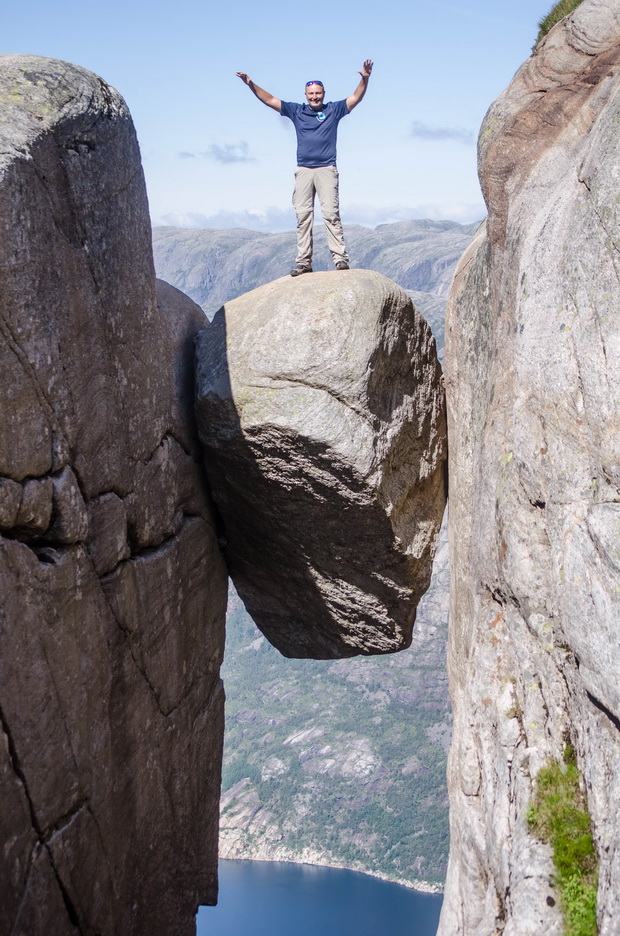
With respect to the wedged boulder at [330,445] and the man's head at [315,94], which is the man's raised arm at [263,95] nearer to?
the man's head at [315,94]

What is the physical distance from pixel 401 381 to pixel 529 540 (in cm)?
452

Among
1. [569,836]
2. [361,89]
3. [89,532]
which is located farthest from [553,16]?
[569,836]

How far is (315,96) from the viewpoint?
1409 cm

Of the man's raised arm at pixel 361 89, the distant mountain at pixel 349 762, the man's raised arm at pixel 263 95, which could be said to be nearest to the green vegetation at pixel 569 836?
the man's raised arm at pixel 361 89

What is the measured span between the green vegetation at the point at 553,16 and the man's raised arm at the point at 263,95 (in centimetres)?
433

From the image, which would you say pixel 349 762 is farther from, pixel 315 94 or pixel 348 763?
→ pixel 315 94

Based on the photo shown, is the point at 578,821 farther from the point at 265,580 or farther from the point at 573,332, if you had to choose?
the point at 265,580

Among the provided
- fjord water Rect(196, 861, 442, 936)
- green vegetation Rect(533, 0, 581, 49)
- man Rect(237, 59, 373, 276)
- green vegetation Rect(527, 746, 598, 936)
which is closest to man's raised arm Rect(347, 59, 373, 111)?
man Rect(237, 59, 373, 276)

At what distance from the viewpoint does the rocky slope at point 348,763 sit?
12269 centimetres

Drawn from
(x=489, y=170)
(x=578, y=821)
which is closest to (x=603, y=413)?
(x=578, y=821)

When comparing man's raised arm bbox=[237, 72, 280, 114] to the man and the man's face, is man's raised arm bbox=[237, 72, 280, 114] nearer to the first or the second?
the man

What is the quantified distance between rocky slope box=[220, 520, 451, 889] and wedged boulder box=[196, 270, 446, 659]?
103m

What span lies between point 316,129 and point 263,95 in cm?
115

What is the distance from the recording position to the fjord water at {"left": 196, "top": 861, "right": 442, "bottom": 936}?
100850mm
